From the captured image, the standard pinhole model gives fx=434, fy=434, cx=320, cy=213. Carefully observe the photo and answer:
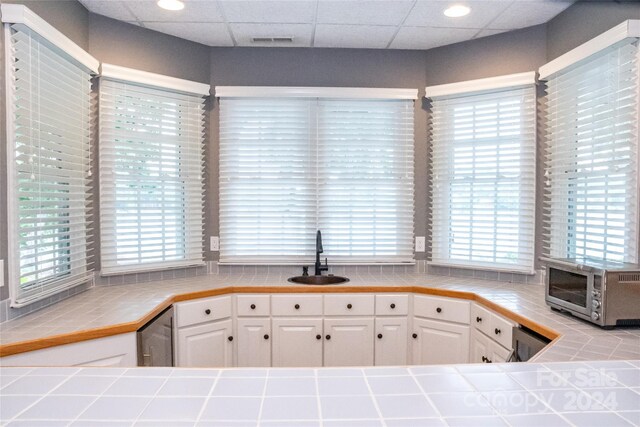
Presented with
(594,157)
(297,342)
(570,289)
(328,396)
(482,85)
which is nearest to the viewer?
(328,396)

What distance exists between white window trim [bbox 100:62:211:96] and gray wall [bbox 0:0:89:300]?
0.20 metres

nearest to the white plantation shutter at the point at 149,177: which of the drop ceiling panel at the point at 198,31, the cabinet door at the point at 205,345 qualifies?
the drop ceiling panel at the point at 198,31

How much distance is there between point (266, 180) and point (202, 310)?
1137 millimetres

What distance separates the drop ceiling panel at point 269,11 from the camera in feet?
8.77

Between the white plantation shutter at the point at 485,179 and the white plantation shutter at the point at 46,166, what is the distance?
2465 millimetres

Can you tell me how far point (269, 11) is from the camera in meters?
2.76

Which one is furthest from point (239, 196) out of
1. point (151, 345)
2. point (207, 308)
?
point (151, 345)

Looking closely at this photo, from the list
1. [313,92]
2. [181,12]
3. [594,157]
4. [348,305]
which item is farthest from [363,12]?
[348,305]

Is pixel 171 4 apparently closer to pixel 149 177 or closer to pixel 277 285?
pixel 149 177

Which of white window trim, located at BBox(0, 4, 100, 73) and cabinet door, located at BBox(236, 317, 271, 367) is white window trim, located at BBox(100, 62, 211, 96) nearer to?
white window trim, located at BBox(0, 4, 100, 73)

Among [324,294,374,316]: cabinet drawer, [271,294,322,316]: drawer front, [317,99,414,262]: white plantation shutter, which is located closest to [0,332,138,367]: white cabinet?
[271,294,322,316]: drawer front

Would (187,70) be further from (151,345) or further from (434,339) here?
(434,339)

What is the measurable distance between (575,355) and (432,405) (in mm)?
942

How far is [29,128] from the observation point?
2123mm
